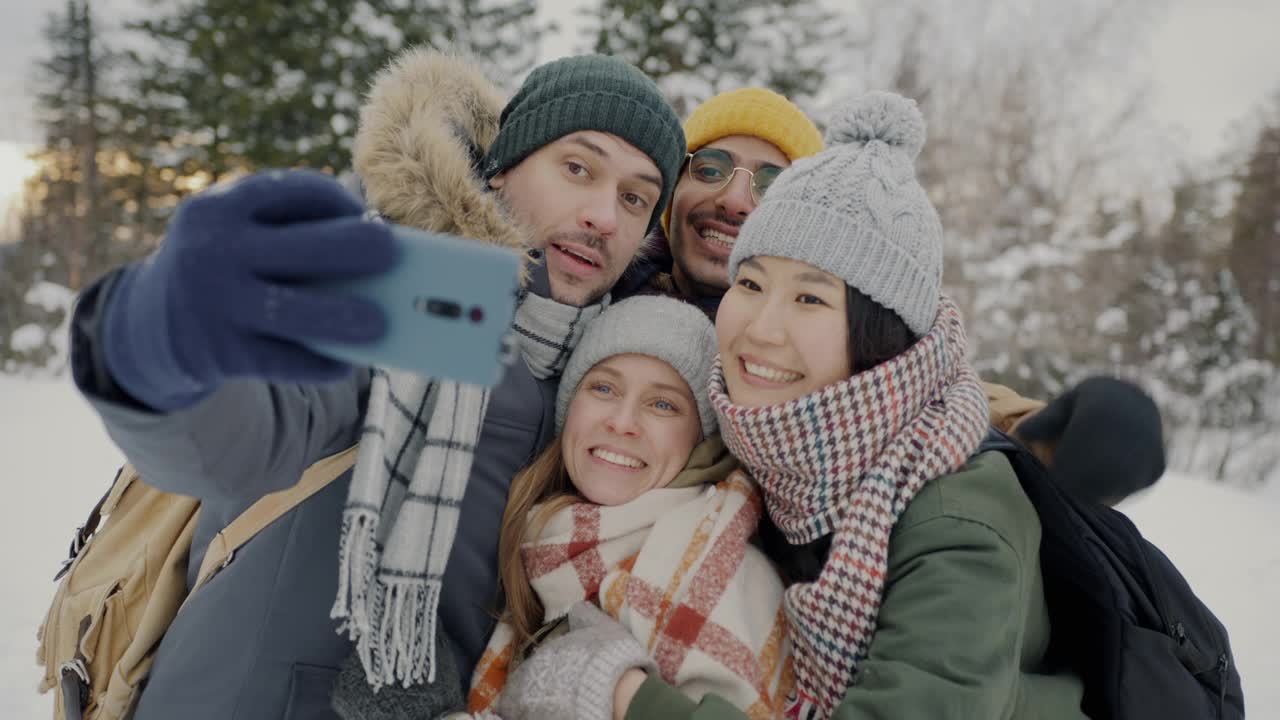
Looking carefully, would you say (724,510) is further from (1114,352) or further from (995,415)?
(1114,352)

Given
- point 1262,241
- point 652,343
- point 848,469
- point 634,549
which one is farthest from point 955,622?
point 1262,241

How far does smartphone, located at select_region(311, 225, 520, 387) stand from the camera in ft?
2.84

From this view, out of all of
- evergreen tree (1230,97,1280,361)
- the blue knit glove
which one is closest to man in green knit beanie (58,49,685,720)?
the blue knit glove

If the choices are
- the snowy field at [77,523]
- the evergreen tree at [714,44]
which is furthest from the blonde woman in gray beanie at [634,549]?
the evergreen tree at [714,44]

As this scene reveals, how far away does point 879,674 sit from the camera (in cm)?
143

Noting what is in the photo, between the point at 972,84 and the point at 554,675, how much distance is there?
18.2 meters

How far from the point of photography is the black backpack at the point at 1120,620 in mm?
1603

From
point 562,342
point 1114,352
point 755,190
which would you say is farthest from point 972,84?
point 562,342

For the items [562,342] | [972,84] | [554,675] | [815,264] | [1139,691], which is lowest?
[554,675]

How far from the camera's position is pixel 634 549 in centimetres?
184

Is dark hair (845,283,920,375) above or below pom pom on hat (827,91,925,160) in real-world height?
below

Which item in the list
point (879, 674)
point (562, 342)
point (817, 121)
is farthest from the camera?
point (817, 121)

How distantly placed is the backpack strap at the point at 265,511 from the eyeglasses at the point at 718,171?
1.78m

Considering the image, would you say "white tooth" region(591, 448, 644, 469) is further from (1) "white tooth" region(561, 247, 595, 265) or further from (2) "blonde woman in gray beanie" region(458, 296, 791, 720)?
(1) "white tooth" region(561, 247, 595, 265)
